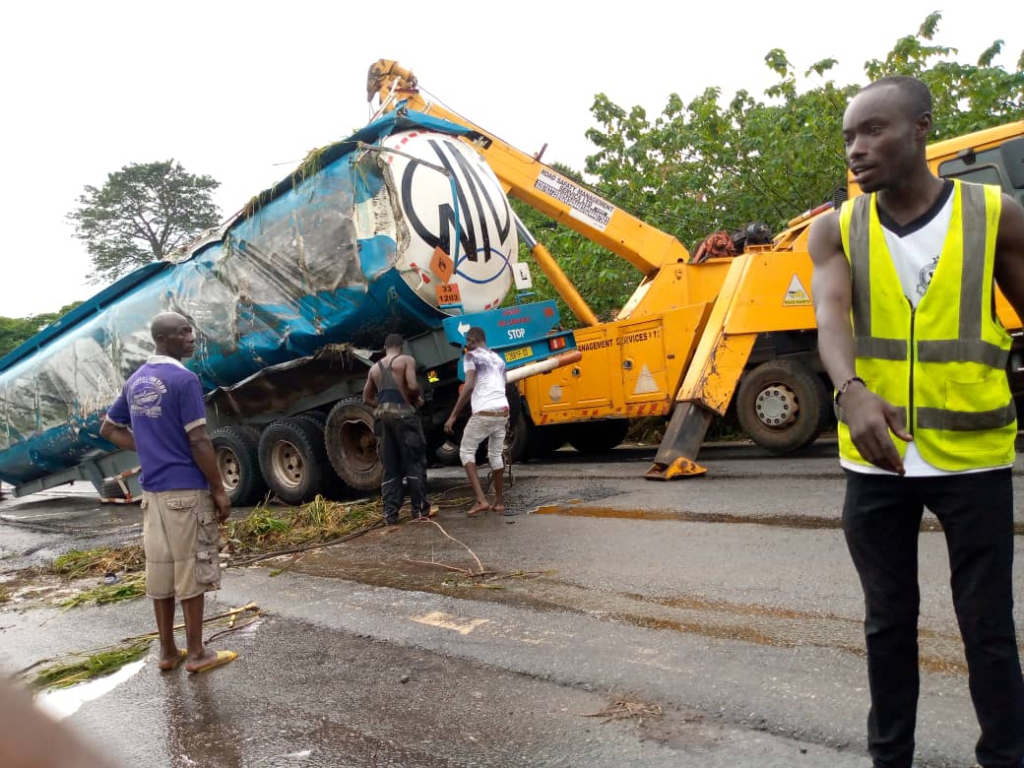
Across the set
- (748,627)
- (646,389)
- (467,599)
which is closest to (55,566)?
(467,599)

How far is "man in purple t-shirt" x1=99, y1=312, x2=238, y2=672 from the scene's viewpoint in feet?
13.0

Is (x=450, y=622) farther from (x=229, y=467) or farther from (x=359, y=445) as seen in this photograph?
(x=229, y=467)

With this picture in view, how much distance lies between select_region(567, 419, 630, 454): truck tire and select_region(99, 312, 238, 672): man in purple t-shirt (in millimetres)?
7669

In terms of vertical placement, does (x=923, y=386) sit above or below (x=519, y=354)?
below

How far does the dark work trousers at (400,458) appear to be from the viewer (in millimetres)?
7129

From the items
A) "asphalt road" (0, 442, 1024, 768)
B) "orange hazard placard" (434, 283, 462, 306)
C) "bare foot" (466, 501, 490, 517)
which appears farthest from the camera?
"orange hazard placard" (434, 283, 462, 306)

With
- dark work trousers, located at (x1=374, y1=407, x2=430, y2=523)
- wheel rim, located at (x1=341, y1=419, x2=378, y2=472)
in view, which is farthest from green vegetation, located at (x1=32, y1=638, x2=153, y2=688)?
wheel rim, located at (x1=341, y1=419, x2=378, y2=472)

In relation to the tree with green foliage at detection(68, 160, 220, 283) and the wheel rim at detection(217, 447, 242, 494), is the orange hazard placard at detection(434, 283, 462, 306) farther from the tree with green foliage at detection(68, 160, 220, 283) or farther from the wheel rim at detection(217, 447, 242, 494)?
the tree with green foliage at detection(68, 160, 220, 283)

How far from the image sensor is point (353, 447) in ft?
28.2

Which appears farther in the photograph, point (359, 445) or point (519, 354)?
point (359, 445)

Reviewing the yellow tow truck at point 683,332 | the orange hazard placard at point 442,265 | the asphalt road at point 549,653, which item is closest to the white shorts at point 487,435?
the asphalt road at point 549,653

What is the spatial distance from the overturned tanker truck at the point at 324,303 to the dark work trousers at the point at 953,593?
19.1 ft

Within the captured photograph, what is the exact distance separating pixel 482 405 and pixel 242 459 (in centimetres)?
352

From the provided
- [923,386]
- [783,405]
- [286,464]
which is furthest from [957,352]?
[286,464]
